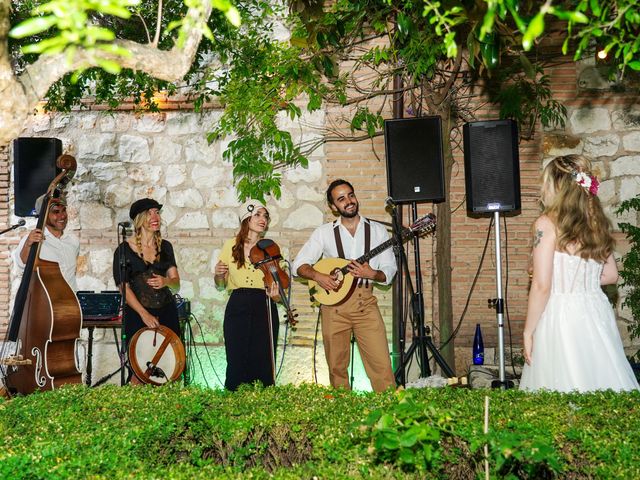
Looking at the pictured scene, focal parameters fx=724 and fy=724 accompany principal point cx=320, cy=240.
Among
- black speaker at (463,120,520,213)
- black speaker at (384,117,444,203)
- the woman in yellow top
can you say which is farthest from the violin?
black speaker at (463,120,520,213)

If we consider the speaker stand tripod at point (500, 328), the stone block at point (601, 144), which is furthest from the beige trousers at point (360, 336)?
the stone block at point (601, 144)

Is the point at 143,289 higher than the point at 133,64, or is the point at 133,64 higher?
the point at 133,64

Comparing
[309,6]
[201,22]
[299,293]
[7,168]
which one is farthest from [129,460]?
[7,168]

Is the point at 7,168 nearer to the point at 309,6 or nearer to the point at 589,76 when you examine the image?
the point at 309,6

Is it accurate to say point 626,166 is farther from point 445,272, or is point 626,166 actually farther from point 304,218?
point 304,218

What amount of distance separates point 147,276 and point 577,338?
333cm

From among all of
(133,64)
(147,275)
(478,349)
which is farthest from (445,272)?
(133,64)

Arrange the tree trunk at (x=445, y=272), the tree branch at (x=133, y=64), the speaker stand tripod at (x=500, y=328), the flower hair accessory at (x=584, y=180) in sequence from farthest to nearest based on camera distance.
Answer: the tree trunk at (x=445, y=272) → the speaker stand tripod at (x=500, y=328) → the flower hair accessory at (x=584, y=180) → the tree branch at (x=133, y=64)

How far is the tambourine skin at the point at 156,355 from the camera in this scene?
574 centimetres

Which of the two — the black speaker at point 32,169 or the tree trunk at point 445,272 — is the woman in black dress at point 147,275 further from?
the tree trunk at point 445,272

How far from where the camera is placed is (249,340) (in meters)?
5.71

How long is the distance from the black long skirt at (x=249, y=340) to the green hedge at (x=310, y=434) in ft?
7.03

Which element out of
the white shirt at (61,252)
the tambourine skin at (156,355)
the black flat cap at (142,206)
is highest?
the black flat cap at (142,206)

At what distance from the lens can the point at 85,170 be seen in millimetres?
7973
